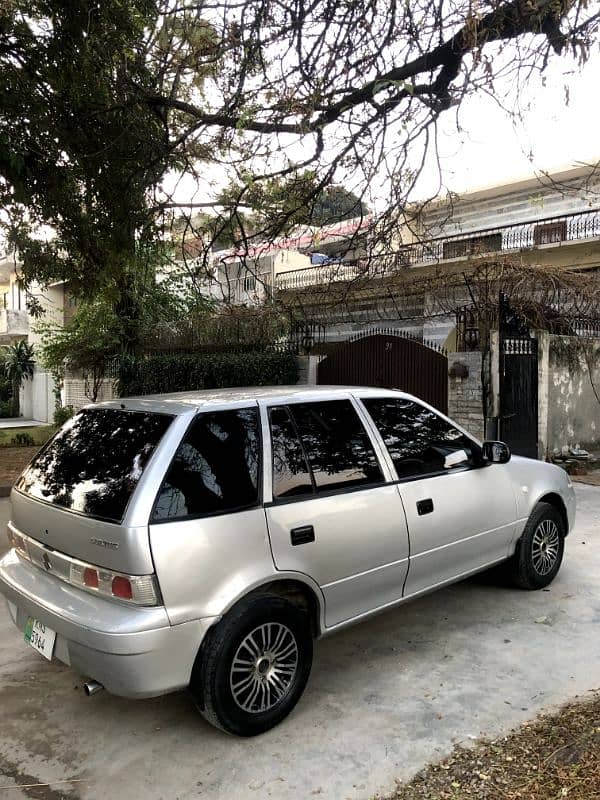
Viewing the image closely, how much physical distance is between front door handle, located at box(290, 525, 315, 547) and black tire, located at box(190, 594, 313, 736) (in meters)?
0.28

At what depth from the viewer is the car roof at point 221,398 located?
304 cm

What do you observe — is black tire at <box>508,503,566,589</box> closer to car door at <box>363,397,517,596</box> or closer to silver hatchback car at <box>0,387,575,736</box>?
car door at <box>363,397,517,596</box>

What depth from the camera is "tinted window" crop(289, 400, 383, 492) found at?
10.7 feet

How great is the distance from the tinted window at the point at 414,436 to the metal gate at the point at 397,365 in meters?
5.26

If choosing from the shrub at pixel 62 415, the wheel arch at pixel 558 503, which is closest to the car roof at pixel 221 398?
the wheel arch at pixel 558 503

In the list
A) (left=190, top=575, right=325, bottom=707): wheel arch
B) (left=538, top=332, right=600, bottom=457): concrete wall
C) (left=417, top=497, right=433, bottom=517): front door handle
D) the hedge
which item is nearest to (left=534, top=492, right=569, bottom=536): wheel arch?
(left=417, top=497, right=433, bottom=517): front door handle

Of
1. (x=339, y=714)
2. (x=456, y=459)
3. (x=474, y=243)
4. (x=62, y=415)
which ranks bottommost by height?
(x=339, y=714)

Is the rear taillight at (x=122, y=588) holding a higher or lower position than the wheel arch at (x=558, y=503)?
higher

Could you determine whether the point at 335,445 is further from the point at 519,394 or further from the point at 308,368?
the point at 308,368

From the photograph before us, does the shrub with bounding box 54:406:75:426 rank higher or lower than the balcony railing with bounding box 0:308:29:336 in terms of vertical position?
lower

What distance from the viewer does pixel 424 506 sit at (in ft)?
11.9

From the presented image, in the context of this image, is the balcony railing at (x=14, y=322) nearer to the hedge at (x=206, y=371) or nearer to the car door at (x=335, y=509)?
the hedge at (x=206, y=371)

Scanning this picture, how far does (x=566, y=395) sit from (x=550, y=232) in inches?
403

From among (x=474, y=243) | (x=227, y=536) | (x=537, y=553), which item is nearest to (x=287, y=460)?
(x=227, y=536)
